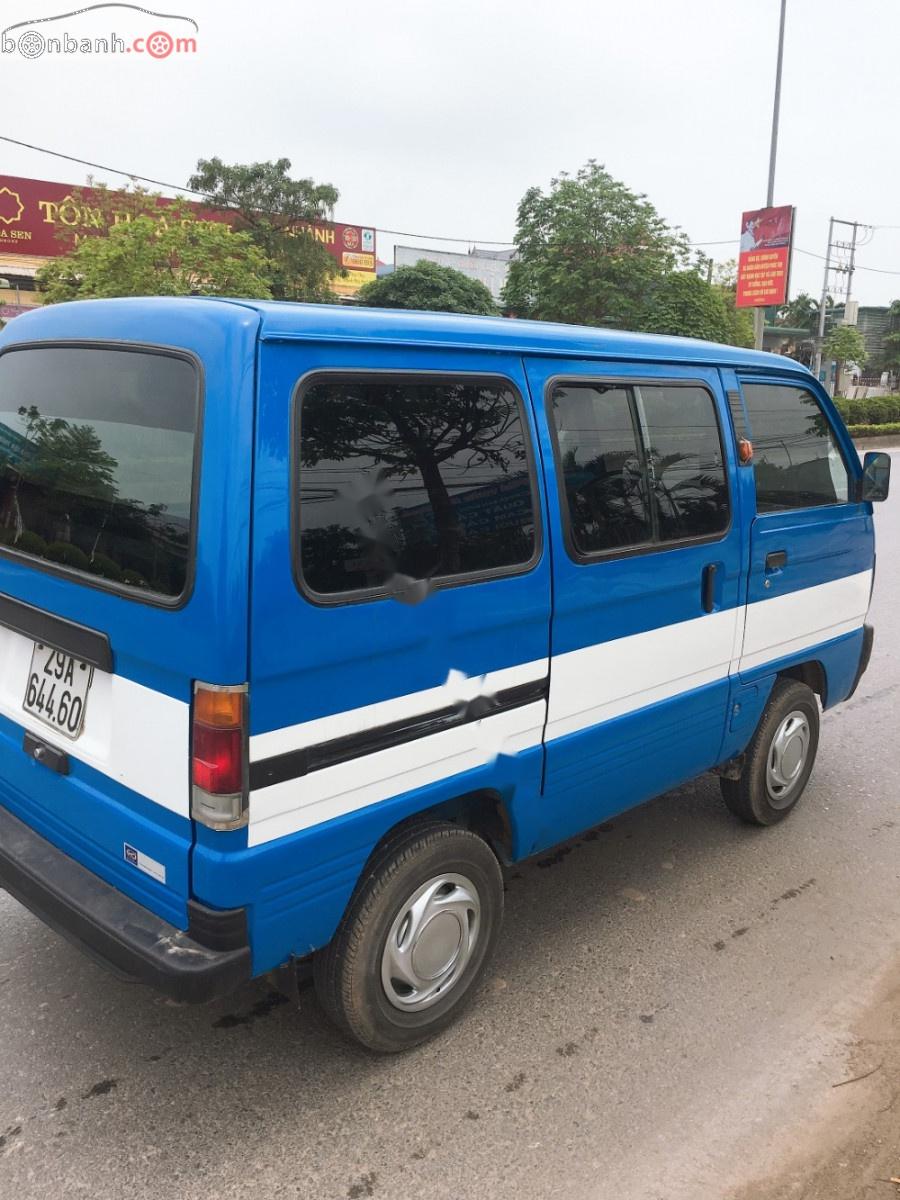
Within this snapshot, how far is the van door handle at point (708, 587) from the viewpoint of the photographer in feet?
10.8

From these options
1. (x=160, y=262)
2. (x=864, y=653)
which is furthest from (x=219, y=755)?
(x=160, y=262)

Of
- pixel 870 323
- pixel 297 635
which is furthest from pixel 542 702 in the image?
pixel 870 323

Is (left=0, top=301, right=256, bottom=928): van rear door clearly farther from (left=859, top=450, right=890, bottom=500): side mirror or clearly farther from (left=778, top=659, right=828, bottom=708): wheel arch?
(left=859, top=450, right=890, bottom=500): side mirror

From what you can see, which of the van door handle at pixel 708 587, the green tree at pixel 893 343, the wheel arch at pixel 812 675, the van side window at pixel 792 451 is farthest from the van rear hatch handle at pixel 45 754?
the green tree at pixel 893 343

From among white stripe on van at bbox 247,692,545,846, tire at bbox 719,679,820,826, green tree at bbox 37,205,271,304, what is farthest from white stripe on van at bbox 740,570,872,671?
green tree at bbox 37,205,271,304

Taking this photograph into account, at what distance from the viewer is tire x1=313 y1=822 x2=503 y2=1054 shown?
2438mm

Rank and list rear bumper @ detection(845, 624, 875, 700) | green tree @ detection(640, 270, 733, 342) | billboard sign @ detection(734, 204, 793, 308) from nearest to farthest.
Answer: rear bumper @ detection(845, 624, 875, 700) < green tree @ detection(640, 270, 733, 342) < billboard sign @ detection(734, 204, 793, 308)

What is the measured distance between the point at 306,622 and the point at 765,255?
2664 centimetres

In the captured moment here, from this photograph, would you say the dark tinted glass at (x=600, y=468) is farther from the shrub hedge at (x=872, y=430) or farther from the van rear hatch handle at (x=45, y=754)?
the shrub hedge at (x=872, y=430)

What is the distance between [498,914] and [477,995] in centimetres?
34

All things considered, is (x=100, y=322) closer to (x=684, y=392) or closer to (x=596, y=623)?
(x=596, y=623)

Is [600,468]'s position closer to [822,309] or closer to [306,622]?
[306,622]

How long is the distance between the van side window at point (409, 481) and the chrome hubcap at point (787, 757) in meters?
2.01

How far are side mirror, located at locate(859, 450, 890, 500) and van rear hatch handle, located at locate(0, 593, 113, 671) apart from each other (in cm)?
333
